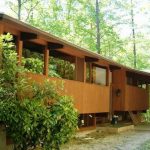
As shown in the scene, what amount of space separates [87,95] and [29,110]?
7.99 metres

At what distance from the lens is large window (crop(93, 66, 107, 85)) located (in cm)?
2175

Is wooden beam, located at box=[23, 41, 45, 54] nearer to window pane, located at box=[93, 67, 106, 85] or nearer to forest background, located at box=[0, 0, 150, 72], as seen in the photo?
window pane, located at box=[93, 67, 106, 85]

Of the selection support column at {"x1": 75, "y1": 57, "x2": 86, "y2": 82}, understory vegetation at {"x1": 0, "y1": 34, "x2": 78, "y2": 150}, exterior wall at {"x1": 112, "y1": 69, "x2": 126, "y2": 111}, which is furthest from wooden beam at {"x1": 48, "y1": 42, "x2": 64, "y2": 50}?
exterior wall at {"x1": 112, "y1": 69, "x2": 126, "y2": 111}

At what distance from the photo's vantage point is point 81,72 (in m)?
19.0

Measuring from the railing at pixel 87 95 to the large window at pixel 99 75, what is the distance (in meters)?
0.75

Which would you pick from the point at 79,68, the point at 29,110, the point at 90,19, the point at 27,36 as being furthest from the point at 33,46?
the point at 90,19

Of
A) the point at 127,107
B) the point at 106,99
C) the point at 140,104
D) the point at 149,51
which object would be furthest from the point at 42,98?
the point at 149,51

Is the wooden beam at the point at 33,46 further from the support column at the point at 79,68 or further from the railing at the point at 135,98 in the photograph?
the railing at the point at 135,98

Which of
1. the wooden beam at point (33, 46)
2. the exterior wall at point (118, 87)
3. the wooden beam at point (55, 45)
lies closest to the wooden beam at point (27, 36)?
the wooden beam at point (33, 46)

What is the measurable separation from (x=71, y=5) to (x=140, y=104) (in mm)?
18418

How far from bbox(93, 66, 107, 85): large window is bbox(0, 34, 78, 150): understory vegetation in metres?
9.80

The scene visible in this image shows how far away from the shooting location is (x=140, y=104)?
95.8 feet

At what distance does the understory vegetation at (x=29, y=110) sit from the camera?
10375 mm

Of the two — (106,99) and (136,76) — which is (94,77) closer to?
(106,99)
